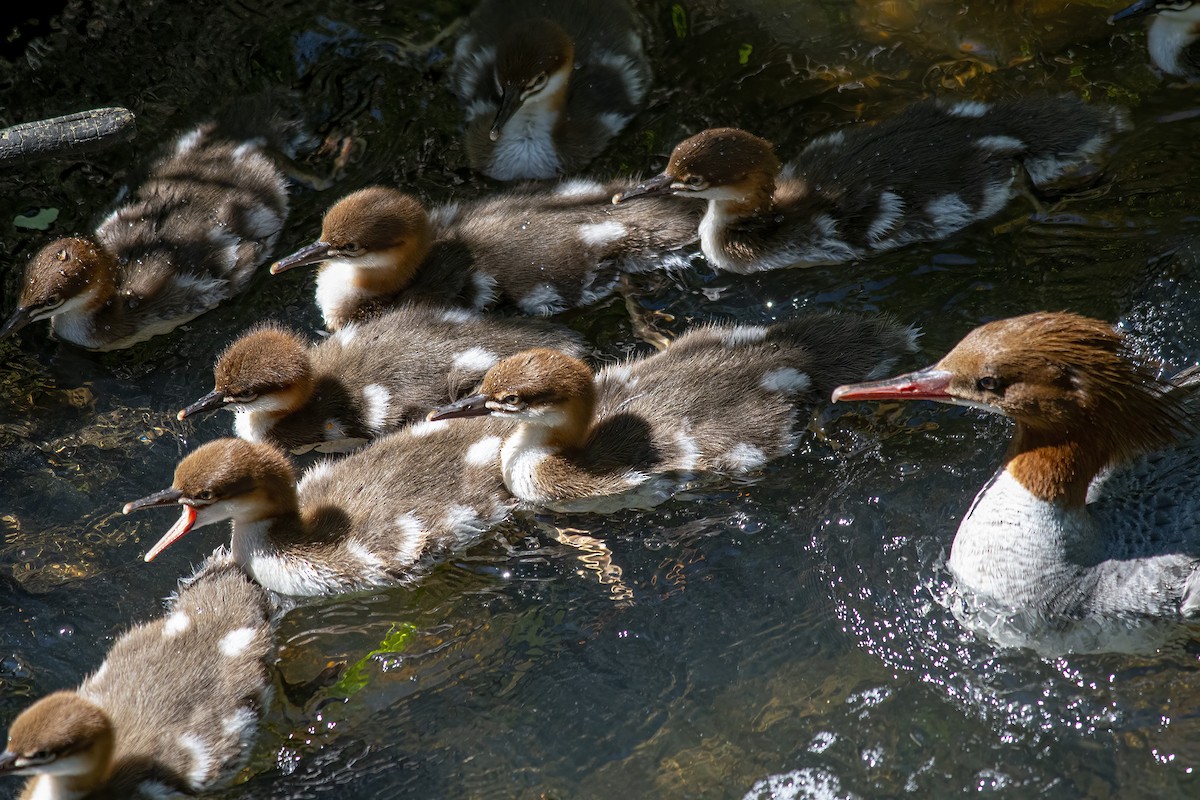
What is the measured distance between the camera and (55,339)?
501 centimetres

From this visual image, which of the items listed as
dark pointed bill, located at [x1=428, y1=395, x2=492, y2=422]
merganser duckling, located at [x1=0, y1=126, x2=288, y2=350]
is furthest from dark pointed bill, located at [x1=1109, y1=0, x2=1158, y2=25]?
merganser duckling, located at [x1=0, y1=126, x2=288, y2=350]

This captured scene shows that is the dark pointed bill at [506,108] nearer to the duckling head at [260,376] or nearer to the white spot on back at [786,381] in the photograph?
the duckling head at [260,376]

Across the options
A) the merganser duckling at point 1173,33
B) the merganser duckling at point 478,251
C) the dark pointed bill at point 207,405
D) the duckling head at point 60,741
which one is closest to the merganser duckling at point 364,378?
the dark pointed bill at point 207,405

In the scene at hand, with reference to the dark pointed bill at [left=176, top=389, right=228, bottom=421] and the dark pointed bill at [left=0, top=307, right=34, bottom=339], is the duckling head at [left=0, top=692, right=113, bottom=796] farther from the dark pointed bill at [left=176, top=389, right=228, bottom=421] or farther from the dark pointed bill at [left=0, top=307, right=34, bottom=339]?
the dark pointed bill at [left=0, top=307, right=34, bottom=339]

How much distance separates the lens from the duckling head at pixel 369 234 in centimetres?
464

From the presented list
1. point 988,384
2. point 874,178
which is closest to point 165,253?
point 874,178

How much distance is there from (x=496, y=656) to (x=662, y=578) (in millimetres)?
581

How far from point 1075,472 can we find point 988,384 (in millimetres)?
354

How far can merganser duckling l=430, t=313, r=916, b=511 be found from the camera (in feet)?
13.5

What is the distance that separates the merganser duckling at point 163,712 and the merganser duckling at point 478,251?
52.4 inches

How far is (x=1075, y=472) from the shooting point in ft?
11.6

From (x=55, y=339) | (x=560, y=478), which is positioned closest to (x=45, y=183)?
(x=55, y=339)

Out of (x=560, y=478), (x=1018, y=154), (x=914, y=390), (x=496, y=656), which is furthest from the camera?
(x=1018, y=154)

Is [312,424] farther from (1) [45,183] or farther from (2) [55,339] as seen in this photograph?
(1) [45,183]
